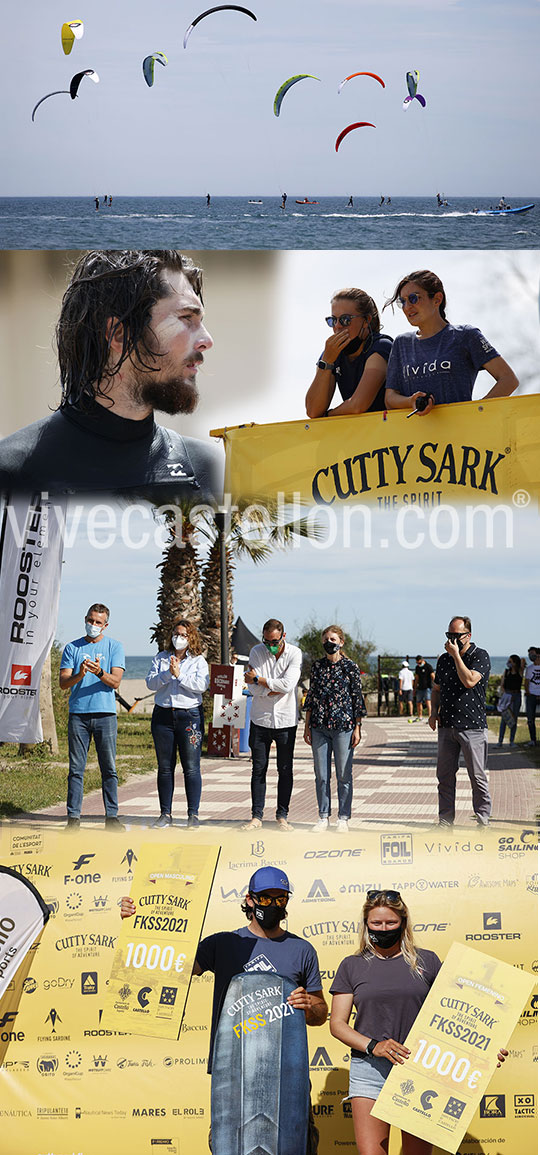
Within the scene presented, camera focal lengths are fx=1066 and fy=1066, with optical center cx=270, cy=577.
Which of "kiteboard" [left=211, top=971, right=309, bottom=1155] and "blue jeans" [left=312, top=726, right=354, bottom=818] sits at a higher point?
"blue jeans" [left=312, top=726, right=354, bottom=818]

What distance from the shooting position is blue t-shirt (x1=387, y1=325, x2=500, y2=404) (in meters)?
3.61

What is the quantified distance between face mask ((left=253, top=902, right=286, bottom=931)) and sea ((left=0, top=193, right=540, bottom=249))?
224 cm

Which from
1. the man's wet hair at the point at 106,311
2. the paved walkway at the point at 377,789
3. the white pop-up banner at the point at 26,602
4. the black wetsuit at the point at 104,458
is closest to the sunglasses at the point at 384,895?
the paved walkway at the point at 377,789

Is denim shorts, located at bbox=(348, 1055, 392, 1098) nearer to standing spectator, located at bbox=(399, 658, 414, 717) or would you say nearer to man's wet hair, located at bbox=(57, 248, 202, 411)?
standing spectator, located at bbox=(399, 658, 414, 717)

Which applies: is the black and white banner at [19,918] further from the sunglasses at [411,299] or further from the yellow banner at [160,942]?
the sunglasses at [411,299]

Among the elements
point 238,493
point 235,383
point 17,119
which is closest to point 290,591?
point 238,493

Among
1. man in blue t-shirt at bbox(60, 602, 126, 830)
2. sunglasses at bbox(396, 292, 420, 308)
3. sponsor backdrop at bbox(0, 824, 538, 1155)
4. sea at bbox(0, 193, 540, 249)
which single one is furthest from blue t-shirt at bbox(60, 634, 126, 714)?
sunglasses at bbox(396, 292, 420, 308)

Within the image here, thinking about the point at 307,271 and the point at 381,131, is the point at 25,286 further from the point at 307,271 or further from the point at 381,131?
the point at 381,131

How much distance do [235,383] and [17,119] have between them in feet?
4.70

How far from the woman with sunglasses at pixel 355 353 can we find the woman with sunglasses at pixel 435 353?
6 cm

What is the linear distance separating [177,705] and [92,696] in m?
0.30

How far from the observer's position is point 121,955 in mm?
3447

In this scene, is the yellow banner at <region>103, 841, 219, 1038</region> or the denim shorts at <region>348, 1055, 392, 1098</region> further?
the yellow banner at <region>103, 841, 219, 1038</region>

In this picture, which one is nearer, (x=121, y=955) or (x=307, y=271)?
(x=121, y=955)
